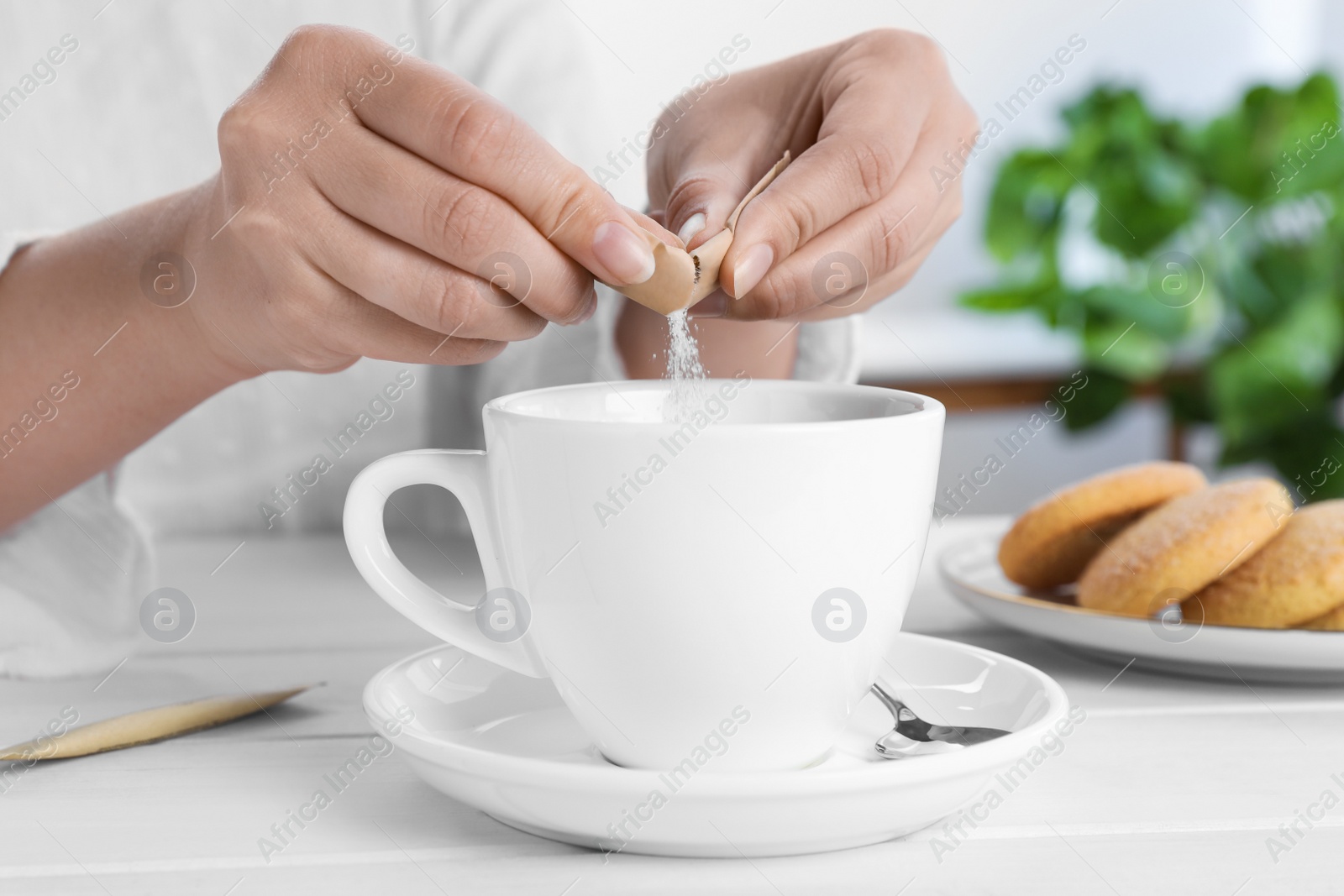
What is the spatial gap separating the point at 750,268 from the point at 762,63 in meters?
1.20

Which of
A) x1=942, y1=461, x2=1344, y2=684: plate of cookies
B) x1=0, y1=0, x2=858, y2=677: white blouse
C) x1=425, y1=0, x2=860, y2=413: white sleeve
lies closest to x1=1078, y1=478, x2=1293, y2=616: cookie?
x1=942, y1=461, x2=1344, y2=684: plate of cookies

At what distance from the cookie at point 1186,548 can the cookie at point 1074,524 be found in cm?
4

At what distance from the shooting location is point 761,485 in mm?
384

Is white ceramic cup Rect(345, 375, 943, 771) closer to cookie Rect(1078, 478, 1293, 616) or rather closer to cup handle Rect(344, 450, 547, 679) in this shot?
cup handle Rect(344, 450, 547, 679)

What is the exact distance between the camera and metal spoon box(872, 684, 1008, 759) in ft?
1.44

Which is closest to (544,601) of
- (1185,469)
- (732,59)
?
(1185,469)

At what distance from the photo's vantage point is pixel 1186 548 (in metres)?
0.57

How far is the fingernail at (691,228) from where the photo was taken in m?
0.55

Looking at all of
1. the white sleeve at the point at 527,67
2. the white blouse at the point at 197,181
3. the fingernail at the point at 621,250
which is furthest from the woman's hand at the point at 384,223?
the white sleeve at the point at 527,67

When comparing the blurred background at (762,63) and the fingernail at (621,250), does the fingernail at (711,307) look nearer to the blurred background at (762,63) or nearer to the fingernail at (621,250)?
the fingernail at (621,250)

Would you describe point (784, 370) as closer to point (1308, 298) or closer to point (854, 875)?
point (854, 875)

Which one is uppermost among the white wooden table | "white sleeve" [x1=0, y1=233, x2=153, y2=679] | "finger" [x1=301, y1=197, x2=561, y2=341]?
"finger" [x1=301, y1=197, x2=561, y2=341]

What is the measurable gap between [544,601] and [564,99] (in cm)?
92

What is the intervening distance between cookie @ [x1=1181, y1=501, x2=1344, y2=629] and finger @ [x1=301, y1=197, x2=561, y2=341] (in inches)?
14.7
